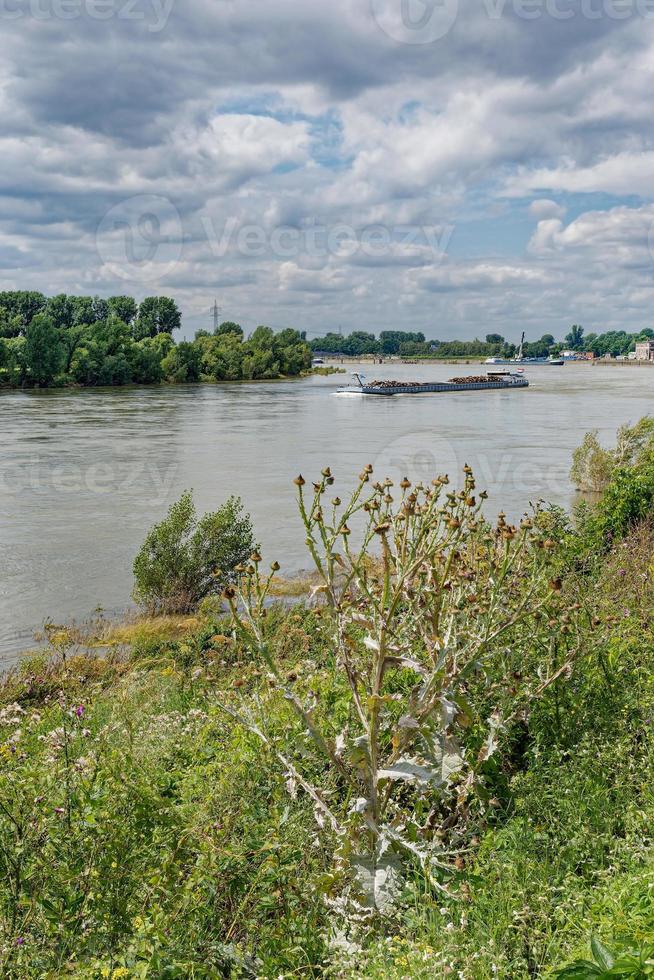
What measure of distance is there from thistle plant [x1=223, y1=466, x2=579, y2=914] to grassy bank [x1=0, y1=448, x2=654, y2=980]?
1.8 inches

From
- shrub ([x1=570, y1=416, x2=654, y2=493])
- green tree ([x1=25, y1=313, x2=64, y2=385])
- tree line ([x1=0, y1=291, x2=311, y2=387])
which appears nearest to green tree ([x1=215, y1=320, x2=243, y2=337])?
tree line ([x1=0, y1=291, x2=311, y2=387])

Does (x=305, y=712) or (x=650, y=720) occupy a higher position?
(x=305, y=712)

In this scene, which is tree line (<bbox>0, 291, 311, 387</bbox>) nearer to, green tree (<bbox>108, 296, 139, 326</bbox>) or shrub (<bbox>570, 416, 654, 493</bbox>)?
green tree (<bbox>108, 296, 139, 326</bbox>)

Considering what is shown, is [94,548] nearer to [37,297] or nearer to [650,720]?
[650,720]

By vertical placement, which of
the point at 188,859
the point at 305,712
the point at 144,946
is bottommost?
the point at 188,859

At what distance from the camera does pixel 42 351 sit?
79500mm

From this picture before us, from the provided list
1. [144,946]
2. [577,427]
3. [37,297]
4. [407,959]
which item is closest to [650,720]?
[407,959]

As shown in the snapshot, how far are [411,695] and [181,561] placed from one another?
1080cm

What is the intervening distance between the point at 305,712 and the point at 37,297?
419 ft

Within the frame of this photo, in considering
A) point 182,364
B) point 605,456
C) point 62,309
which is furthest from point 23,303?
point 605,456

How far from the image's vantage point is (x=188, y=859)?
3.97m

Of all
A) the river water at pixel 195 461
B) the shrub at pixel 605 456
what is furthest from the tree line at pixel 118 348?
the shrub at pixel 605 456

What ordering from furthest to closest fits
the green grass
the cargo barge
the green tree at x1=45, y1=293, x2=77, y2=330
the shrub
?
the green tree at x1=45, y1=293, x2=77, y2=330
the cargo barge
the shrub
the green grass

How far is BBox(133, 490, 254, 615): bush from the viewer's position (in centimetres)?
1423
